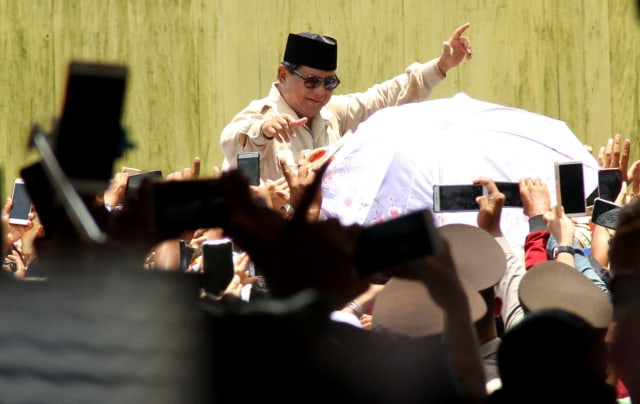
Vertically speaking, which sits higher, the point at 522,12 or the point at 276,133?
the point at 522,12

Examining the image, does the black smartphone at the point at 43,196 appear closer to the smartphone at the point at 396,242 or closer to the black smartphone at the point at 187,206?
the black smartphone at the point at 187,206

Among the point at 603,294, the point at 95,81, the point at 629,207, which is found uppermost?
the point at 95,81

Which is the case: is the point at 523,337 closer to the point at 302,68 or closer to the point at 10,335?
the point at 10,335

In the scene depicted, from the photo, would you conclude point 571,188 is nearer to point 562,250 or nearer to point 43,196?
point 562,250

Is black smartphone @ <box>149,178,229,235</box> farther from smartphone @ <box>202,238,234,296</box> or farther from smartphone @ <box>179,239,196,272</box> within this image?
smartphone @ <box>179,239,196,272</box>

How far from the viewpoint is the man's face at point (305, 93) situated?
6.06 metres

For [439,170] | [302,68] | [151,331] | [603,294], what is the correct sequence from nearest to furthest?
[151,331] → [603,294] → [439,170] → [302,68]

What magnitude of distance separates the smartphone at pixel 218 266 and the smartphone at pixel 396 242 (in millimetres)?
383

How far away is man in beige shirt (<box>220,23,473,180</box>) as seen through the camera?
18.7ft

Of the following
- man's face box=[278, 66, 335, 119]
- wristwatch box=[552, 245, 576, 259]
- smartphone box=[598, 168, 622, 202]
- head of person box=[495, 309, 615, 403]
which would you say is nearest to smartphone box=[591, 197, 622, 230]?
wristwatch box=[552, 245, 576, 259]

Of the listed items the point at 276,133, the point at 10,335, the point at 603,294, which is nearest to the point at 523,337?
the point at 603,294

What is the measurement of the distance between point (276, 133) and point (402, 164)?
66 centimetres

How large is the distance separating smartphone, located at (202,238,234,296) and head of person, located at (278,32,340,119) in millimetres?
3599

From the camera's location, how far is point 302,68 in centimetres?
615
